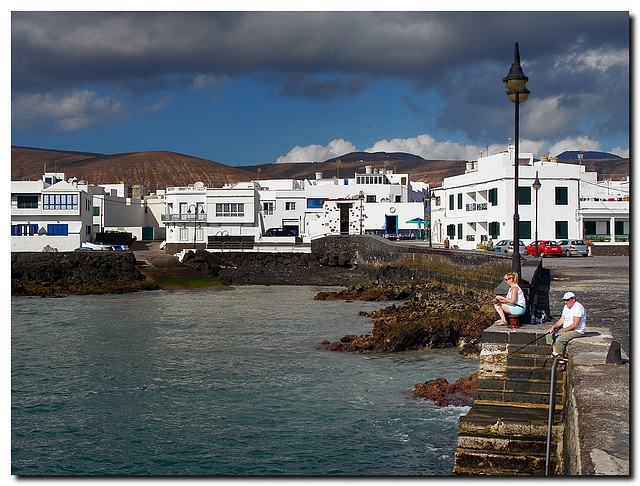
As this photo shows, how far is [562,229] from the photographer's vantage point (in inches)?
1698

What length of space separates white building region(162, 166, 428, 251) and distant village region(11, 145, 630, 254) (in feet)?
Result: 0.33

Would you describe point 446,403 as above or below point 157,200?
below

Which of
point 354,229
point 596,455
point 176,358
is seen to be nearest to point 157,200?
point 354,229

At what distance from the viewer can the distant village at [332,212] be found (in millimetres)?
43062

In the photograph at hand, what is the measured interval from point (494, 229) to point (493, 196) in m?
2.21

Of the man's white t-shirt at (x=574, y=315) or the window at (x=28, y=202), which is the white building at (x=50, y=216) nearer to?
the window at (x=28, y=202)

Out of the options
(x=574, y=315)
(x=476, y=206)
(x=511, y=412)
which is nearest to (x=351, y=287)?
(x=476, y=206)

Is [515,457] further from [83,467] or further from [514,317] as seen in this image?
[83,467]

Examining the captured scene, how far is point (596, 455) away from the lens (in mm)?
5418

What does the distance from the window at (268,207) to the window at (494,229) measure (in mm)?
31291

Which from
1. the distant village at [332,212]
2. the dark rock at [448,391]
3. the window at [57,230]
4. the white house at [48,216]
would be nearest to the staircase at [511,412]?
the dark rock at [448,391]

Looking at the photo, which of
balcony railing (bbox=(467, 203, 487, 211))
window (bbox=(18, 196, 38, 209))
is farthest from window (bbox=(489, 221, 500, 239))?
window (bbox=(18, 196, 38, 209))

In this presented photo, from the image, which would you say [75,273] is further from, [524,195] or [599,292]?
[599,292]

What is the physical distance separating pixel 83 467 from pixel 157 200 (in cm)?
6996
